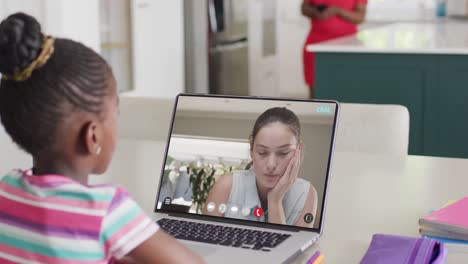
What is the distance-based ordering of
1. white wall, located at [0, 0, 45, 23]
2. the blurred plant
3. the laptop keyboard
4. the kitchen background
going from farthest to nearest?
the kitchen background → white wall, located at [0, 0, 45, 23] → the blurred plant → the laptop keyboard

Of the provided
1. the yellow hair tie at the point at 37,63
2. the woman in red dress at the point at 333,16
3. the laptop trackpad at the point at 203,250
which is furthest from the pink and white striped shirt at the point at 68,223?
the woman in red dress at the point at 333,16

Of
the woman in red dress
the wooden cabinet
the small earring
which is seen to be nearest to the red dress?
the woman in red dress

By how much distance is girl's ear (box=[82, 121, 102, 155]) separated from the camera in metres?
0.91

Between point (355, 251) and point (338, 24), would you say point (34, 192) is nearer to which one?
point (355, 251)

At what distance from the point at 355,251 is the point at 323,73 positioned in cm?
297

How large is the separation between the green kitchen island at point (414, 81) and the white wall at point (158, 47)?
49.9 inches

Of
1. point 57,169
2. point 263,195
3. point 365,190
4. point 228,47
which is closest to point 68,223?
point 57,169

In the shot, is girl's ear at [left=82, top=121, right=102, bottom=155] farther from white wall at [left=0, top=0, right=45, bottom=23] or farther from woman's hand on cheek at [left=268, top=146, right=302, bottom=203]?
white wall at [left=0, top=0, right=45, bottom=23]

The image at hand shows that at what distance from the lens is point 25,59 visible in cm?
87

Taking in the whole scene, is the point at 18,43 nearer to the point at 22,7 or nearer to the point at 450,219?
the point at 450,219

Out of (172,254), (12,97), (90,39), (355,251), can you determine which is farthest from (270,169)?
(90,39)

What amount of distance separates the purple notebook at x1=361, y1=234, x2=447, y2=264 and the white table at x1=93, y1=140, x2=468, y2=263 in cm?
4

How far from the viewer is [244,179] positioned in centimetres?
135

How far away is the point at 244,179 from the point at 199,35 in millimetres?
4301
